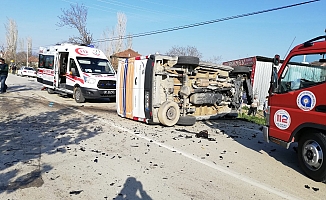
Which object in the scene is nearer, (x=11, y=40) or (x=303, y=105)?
(x=303, y=105)

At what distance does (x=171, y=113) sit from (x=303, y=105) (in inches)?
168

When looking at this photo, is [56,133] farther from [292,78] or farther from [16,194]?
[292,78]

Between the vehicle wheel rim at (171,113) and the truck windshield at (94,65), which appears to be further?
the truck windshield at (94,65)

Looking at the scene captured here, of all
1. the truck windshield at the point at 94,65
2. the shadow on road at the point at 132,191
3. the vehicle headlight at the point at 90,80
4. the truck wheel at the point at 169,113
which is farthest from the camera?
the truck windshield at the point at 94,65

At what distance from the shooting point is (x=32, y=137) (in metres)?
6.71

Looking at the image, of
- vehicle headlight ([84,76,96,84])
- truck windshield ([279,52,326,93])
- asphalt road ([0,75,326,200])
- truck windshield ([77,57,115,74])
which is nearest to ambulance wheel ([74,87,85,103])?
vehicle headlight ([84,76,96,84])

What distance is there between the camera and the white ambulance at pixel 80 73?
13.3m

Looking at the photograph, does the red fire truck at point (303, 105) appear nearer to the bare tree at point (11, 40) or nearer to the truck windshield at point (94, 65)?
the truck windshield at point (94, 65)

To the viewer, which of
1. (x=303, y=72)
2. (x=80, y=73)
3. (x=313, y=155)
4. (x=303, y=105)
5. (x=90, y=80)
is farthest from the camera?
(x=80, y=73)

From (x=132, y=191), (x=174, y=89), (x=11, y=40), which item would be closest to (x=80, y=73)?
(x=174, y=89)

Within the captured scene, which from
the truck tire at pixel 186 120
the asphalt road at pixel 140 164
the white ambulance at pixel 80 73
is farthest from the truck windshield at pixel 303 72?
the white ambulance at pixel 80 73

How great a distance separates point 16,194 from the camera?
148 inches

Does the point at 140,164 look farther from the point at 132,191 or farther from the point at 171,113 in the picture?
the point at 171,113

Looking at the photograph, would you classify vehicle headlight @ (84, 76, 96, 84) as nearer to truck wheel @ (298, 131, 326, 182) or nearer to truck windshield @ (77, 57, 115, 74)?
truck windshield @ (77, 57, 115, 74)
